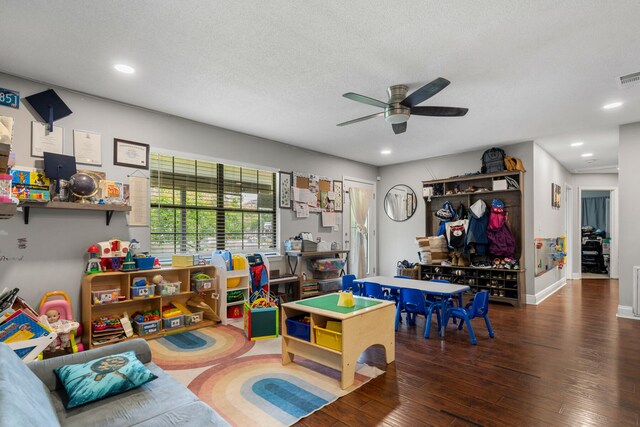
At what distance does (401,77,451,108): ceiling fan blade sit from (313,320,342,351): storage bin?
211 cm

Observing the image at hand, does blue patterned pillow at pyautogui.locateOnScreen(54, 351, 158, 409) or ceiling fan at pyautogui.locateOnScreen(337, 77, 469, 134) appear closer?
blue patterned pillow at pyautogui.locateOnScreen(54, 351, 158, 409)

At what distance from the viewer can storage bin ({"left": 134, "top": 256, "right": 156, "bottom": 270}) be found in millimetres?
3816

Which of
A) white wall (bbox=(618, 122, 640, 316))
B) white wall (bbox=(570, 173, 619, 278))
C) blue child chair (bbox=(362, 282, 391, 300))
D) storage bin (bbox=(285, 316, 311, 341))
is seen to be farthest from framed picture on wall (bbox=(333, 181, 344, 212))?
white wall (bbox=(570, 173, 619, 278))

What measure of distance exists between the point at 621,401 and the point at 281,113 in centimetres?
421

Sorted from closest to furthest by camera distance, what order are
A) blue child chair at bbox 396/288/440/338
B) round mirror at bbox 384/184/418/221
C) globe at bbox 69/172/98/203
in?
globe at bbox 69/172/98/203 → blue child chair at bbox 396/288/440/338 → round mirror at bbox 384/184/418/221

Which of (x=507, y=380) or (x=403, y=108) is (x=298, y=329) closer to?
(x=507, y=380)

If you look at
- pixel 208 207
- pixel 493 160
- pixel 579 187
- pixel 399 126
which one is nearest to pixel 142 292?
pixel 208 207

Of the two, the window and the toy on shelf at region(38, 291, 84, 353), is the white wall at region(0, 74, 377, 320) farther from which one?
the window

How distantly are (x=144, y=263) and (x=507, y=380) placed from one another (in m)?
3.78

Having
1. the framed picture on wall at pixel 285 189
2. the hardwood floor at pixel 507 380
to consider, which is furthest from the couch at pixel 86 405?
the framed picture on wall at pixel 285 189

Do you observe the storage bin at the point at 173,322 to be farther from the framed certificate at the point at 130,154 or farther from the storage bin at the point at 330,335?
the storage bin at the point at 330,335

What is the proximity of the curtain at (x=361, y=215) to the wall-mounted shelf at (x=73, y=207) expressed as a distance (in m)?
4.48

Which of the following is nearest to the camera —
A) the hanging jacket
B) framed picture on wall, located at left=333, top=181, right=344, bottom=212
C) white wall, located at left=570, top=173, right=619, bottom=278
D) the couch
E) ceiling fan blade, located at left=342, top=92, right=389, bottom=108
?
the couch

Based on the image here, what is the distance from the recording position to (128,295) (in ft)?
12.2
